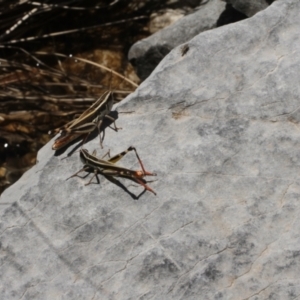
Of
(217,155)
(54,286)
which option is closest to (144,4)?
(217,155)

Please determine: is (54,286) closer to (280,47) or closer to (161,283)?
(161,283)

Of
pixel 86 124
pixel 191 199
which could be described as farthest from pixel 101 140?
pixel 191 199

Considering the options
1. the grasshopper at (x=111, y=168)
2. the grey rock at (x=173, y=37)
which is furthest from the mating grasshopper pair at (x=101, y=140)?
the grey rock at (x=173, y=37)

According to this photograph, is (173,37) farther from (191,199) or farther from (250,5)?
(191,199)

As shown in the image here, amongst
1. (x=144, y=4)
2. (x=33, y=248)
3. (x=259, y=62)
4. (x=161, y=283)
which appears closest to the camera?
(x=161, y=283)

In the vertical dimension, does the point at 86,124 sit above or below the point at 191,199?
above
